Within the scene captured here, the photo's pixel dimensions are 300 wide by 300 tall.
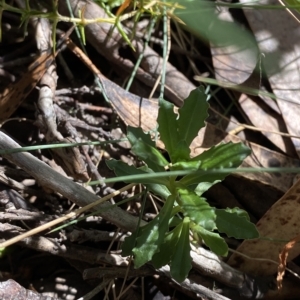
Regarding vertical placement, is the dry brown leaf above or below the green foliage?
below

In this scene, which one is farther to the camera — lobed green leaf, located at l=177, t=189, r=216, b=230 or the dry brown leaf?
the dry brown leaf

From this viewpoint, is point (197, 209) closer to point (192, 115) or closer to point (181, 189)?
point (181, 189)

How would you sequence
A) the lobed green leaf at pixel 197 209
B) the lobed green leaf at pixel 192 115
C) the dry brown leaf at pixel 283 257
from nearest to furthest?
1. the lobed green leaf at pixel 197 209
2. the lobed green leaf at pixel 192 115
3. the dry brown leaf at pixel 283 257

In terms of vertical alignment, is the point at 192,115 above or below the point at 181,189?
above

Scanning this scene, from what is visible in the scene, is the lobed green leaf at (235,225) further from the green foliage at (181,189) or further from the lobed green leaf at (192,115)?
the lobed green leaf at (192,115)

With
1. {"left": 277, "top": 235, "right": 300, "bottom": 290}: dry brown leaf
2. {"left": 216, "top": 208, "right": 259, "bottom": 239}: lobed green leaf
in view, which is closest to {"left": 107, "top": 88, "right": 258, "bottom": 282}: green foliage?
{"left": 216, "top": 208, "right": 259, "bottom": 239}: lobed green leaf

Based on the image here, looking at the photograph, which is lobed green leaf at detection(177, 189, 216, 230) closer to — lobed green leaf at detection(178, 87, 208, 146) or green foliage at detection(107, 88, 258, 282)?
green foliage at detection(107, 88, 258, 282)

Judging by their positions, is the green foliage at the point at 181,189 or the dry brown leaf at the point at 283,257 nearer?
the green foliage at the point at 181,189

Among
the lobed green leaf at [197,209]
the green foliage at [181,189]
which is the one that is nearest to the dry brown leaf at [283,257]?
the green foliage at [181,189]

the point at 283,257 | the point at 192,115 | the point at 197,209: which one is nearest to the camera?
the point at 197,209

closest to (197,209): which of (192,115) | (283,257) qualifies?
(192,115)
